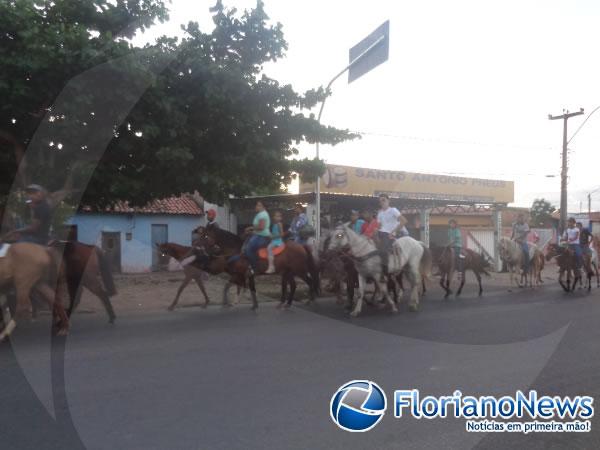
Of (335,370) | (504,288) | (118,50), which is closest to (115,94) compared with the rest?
(118,50)

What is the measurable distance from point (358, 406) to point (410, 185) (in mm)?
23418

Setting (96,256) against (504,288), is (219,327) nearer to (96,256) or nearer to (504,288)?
(96,256)

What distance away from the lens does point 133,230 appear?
26.4 metres

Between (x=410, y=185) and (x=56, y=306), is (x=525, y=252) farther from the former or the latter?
(x=56, y=306)

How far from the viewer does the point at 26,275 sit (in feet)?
26.4

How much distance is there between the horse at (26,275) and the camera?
793cm

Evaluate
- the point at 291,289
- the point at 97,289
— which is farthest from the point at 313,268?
the point at 97,289

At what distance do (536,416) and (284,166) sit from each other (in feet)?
30.9

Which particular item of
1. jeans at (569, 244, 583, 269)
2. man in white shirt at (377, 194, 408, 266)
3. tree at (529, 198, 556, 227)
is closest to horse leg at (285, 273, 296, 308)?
man in white shirt at (377, 194, 408, 266)

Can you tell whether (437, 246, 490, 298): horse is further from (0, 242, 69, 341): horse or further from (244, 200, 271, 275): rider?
(0, 242, 69, 341): horse

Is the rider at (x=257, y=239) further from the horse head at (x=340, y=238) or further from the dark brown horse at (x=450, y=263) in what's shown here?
the dark brown horse at (x=450, y=263)

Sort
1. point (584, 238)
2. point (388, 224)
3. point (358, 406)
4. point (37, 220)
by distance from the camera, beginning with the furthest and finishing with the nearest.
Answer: point (584, 238) → point (388, 224) → point (37, 220) → point (358, 406)

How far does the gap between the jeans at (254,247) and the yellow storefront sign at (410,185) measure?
388 inches

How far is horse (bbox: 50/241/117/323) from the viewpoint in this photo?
9.38m
